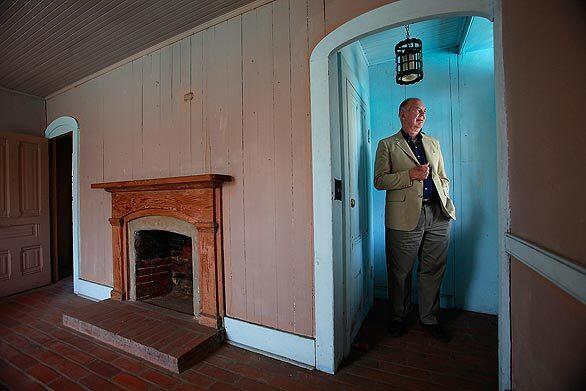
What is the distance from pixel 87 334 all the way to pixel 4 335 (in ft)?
2.55

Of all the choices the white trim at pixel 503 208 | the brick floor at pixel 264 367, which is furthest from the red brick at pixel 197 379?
the white trim at pixel 503 208

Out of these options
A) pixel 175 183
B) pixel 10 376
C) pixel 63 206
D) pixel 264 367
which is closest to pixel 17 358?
pixel 10 376

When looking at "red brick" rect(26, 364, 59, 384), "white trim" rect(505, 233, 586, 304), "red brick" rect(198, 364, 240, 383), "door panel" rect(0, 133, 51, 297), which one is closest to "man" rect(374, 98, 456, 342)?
"white trim" rect(505, 233, 586, 304)

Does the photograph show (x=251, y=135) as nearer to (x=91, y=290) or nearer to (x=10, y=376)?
(x=10, y=376)

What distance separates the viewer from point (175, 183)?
2.16 meters

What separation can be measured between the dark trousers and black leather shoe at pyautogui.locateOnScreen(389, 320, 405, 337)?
0.04 meters

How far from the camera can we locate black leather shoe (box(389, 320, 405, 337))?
2068 mm

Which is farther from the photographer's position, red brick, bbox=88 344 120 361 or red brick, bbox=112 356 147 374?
red brick, bbox=88 344 120 361

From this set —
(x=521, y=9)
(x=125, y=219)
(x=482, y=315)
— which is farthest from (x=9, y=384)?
(x=482, y=315)

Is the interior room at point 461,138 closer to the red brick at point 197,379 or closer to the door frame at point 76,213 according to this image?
the red brick at point 197,379

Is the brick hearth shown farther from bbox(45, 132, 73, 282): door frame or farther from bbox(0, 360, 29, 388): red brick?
bbox(45, 132, 73, 282): door frame

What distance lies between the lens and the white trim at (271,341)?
1.75 meters

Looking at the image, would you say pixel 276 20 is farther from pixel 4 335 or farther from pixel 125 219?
pixel 4 335

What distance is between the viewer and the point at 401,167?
2.10 metres
